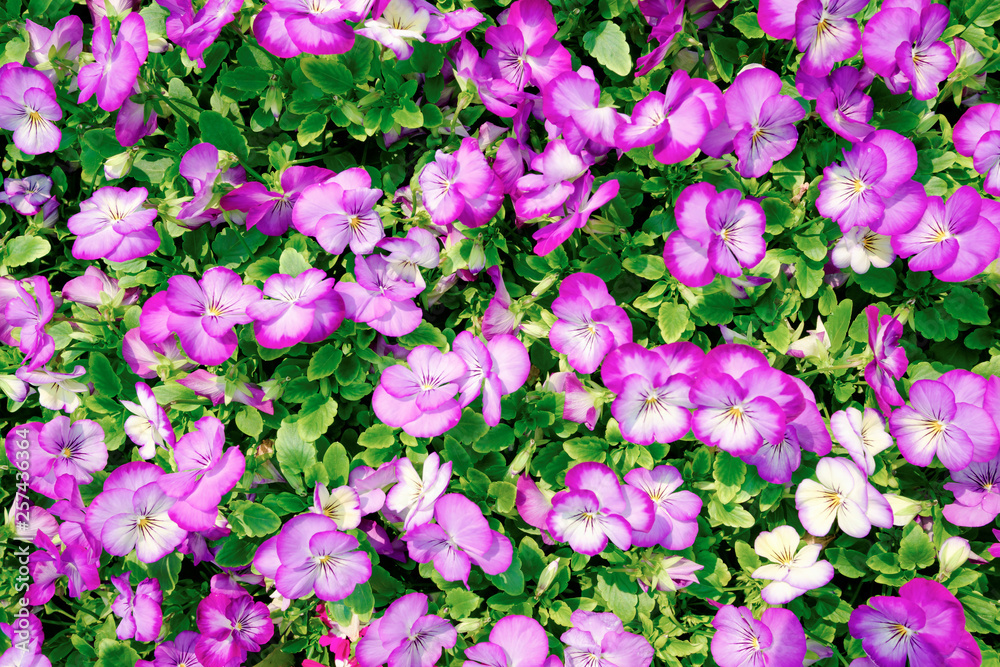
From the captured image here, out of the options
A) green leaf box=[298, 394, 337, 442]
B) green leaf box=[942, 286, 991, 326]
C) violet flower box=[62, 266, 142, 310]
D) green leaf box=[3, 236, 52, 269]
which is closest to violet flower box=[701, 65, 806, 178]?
green leaf box=[942, 286, 991, 326]

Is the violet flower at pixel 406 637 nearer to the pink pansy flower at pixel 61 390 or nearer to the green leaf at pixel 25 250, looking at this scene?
the pink pansy flower at pixel 61 390

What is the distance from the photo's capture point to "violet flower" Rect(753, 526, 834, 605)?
125cm

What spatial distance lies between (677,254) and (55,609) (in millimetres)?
1720

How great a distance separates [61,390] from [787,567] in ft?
5.58

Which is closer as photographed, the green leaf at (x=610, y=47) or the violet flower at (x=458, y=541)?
the violet flower at (x=458, y=541)

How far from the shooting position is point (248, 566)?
5.00 feet

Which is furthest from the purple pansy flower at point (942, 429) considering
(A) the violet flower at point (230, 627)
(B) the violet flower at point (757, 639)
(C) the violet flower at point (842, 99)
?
(A) the violet flower at point (230, 627)

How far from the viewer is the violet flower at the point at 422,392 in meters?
1.27

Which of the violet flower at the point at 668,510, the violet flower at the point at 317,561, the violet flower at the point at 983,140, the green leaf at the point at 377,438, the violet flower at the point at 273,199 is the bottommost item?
the violet flower at the point at 317,561

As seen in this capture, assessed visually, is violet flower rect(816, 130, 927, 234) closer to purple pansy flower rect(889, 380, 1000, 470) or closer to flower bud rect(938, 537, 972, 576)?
purple pansy flower rect(889, 380, 1000, 470)

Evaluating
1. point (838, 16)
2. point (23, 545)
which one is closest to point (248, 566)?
point (23, 545)

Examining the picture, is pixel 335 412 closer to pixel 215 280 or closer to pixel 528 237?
pixel 215 280

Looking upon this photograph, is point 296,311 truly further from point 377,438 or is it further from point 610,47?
point 610,47

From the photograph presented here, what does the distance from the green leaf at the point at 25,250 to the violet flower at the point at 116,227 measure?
0.24 metres
